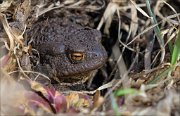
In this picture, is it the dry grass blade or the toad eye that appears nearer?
the toad eye

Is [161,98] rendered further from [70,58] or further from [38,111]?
[70,58]

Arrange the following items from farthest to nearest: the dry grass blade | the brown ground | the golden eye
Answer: the dry grass blade → the golden eye → the brown ground

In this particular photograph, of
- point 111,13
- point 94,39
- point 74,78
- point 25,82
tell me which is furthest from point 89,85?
point 25,82

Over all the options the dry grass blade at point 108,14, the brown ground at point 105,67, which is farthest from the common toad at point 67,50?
the dry grass blade at point 108,14

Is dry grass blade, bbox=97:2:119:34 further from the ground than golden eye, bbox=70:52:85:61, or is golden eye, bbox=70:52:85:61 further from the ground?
dry grass blade, bbox=97:2:119:34

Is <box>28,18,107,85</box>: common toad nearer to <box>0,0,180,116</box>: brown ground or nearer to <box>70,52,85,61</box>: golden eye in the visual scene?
<box>70,52,85,61</box>: golden eye

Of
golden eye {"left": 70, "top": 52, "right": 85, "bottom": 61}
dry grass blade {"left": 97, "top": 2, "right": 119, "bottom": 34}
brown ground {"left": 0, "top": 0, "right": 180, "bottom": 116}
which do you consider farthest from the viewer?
dry grass blade {"left": 97, "top": 2, "right": 119, "bottom": 34}

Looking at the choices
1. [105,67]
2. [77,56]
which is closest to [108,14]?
[105,67]

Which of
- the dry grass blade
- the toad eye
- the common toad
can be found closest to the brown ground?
the dry grass blade

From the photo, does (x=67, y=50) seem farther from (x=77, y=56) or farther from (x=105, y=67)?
(x=105, y=67)
